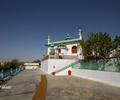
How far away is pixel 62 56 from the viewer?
121 ft

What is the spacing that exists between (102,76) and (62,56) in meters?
16.9

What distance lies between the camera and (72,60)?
3594cm

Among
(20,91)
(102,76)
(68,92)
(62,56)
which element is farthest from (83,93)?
(62,56)

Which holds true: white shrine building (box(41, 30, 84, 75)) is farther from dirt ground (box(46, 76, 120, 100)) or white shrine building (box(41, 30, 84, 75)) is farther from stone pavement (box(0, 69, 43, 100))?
dirt ground (box(46, 76, 120, 100))

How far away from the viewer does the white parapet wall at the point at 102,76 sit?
17.7m

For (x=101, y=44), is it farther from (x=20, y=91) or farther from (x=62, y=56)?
(x=20, y=91)

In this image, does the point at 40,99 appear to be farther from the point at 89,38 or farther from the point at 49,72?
the point at 49,72

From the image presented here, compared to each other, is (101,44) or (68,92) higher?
(101,44)

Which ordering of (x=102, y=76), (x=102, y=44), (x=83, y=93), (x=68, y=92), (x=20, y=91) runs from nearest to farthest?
(x=83, y=93), (x=68, y=92), (x=20, y=91), (x=102, y=76), (x=102, y=44)

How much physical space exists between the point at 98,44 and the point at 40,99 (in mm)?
19777

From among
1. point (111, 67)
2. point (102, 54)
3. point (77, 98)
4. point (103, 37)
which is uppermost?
point (103, 37)

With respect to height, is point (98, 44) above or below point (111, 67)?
above

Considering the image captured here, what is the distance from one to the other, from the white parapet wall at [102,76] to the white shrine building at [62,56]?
Answer: 6.07 metres

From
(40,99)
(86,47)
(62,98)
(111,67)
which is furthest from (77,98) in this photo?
(86,47)
